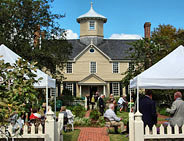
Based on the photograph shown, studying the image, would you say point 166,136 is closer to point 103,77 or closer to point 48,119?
point 48,119

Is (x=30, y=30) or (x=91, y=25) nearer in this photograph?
(x=30, y=30)

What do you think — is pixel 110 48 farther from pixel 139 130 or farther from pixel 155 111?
pixel 139 130

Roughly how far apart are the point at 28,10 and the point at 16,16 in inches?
44.1

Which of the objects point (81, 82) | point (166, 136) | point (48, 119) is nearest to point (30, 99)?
point (48, 119)

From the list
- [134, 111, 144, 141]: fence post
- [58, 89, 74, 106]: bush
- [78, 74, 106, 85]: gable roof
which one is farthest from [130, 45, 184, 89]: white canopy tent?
[78, 74, 106, 85]: gable roof

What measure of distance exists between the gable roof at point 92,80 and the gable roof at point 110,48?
10.8 ft

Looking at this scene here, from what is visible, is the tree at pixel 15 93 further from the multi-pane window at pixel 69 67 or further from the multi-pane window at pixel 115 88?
the multi-pane window at pixel 115 88

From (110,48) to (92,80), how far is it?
591 cm

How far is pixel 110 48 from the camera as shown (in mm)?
38969

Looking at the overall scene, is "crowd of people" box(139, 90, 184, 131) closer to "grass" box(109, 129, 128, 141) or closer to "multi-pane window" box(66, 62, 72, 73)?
"grass" box(109, 129, 128, 141)

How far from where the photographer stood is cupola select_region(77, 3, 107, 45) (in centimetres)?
3938

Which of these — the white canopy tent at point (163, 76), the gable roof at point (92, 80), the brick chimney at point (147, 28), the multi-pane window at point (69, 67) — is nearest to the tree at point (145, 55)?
the gable roof at point (92, 80)

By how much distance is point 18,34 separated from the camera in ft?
77.5

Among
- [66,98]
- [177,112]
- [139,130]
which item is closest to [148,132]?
[139,130]
